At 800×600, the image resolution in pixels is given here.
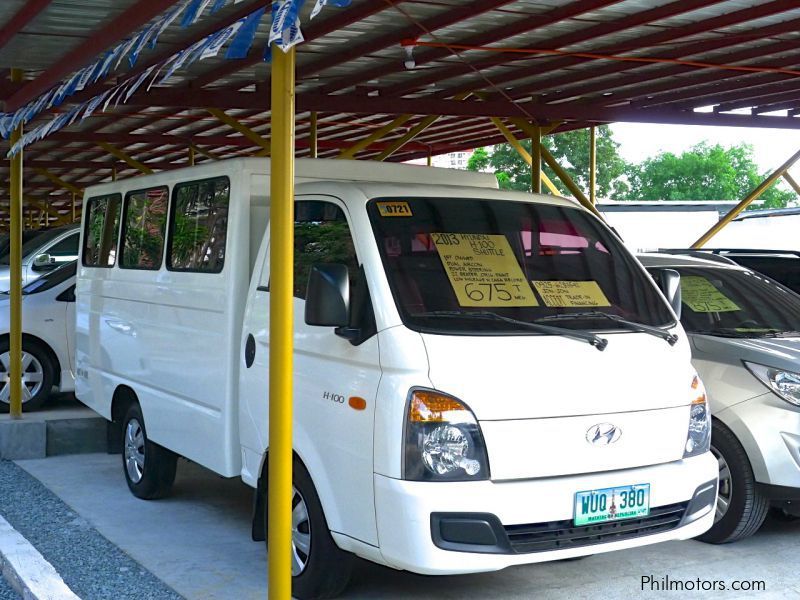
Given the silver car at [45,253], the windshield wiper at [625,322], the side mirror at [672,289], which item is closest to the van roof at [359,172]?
the side mirror at [672,289]

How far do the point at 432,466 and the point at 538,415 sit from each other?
1.61 feet

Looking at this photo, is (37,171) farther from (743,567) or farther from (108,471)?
(743,567)

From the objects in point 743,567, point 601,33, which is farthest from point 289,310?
point 601,33

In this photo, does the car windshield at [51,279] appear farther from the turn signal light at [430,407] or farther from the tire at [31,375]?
the turn signal light at [430,407]

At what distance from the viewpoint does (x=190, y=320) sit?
594cm

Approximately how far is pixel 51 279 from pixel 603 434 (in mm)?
6858

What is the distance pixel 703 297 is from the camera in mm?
6730

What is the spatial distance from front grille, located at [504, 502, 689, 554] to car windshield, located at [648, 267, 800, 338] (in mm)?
1957

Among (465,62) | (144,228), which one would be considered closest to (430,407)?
(144,228)

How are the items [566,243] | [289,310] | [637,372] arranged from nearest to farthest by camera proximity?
1. [289,310]
2. [637,372]
3. [566,243]

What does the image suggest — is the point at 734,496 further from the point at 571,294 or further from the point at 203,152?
the point at 203,152

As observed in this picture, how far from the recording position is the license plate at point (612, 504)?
4293mm

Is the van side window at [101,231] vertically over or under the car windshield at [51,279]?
over

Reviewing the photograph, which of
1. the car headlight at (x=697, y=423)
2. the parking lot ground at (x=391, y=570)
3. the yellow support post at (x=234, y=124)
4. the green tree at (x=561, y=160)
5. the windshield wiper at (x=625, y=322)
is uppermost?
the green tree at (x=561, y=160)
